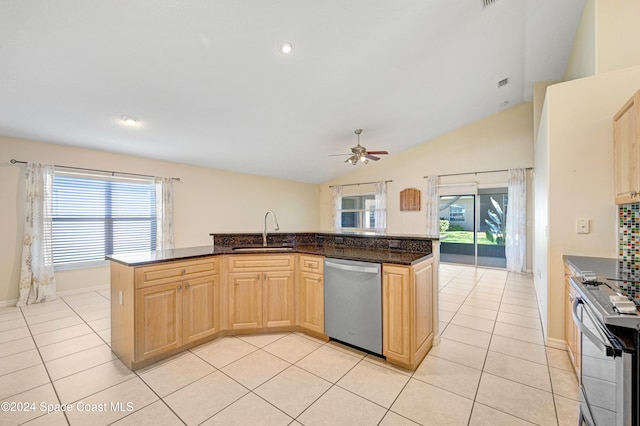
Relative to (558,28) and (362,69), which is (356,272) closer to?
(362,69)

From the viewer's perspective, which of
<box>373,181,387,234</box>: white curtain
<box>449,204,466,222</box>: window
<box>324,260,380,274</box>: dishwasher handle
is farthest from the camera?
<box>373,181,387,234</box>: white curtain

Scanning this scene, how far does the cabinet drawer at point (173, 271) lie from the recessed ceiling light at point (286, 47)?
7.52 feet

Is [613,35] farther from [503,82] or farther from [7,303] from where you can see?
[7,303]

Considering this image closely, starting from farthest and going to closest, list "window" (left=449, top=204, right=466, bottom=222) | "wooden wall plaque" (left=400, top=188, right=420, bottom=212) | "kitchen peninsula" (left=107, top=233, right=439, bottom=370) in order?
"wooden wall plaque" (left=400, top=188, right=420, bottom=212) → "window" (left=449, top=204, right=466, bottom=222) → "kitchen peninsula" (left=107, top=233, right=439, bottom=370)

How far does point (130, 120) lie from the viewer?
140 inches

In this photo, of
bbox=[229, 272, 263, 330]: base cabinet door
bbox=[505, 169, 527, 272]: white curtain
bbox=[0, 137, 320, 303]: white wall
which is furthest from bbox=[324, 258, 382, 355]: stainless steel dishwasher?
bbox=[505, 169, 527, 272]: white curtain

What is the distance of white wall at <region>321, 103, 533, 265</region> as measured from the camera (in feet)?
18.6

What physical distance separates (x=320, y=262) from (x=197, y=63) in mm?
2446

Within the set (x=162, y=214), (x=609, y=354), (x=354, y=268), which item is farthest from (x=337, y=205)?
(x=609, y=354)

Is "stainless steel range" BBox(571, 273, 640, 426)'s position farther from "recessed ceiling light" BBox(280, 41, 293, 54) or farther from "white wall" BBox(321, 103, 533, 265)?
"white wall" BBox(321, 103, 533, 265)

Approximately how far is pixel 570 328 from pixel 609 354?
150 cm

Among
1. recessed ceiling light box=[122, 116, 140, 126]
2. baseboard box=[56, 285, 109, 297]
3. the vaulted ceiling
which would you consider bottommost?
baseboard box=[56, 285, 109, 297]

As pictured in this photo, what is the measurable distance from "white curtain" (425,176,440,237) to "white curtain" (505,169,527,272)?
4.89ft

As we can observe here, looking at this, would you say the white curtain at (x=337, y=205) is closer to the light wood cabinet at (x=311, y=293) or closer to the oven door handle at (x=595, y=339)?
the light wood cabinet at (x=311, y=293)
